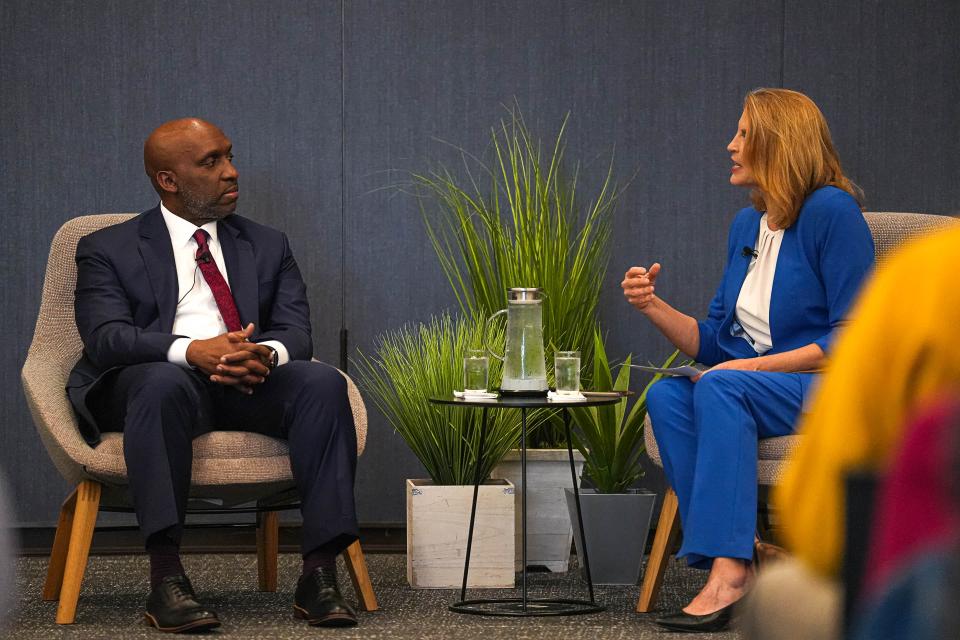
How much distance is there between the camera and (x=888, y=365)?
862 mm

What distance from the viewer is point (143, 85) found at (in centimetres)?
418

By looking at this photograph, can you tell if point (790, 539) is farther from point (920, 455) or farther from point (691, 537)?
point (691, 537)

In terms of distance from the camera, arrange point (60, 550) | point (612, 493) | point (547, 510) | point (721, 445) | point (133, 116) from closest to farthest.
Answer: point (721, 445)
point (60, 550)
point (612, 493)
point (547, 510)
point (133, 116)

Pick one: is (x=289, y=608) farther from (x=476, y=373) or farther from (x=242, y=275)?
(x=242, y=275)

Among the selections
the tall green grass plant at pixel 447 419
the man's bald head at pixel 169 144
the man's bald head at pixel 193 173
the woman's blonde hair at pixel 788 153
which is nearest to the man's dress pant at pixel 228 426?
the tall green grass plant at pixel 447 419

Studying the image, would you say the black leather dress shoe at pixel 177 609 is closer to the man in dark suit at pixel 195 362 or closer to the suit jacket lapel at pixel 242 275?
the man in dark suit at pixel 195 362

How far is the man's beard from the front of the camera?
3.44 metres

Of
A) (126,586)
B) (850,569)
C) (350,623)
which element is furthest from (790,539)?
(126,586)

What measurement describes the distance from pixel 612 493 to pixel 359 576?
34.8 inches

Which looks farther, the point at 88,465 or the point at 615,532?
the point at 615,532

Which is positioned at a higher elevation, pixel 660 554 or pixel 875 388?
pixel 875 388

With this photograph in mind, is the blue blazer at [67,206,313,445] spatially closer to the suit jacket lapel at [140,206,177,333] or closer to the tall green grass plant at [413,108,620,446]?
the suit jacket lapel at [140,206,177,333]

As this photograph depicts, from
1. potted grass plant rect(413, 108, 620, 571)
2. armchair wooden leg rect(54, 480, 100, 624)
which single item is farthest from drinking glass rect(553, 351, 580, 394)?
armchair wooden leg rect(54, 480, 100, 624)

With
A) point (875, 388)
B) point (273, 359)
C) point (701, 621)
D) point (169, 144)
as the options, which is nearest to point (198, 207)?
point (169, 144)
